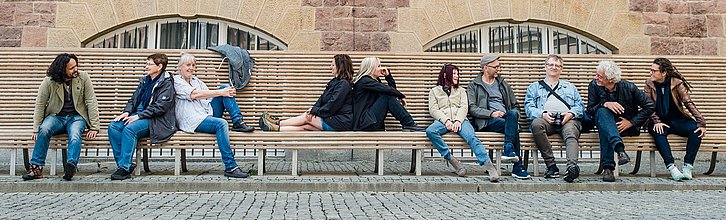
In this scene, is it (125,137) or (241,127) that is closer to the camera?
(125,137)

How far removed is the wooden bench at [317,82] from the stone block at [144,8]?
7.20 feet

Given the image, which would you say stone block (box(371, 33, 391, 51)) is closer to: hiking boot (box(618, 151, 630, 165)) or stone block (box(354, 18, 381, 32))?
stone block (box(354, 18, 381, 32))

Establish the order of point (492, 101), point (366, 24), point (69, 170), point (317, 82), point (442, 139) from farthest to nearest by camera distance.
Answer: point (366, 24)
point (317, 82)
point (492, 101)
point (442, 139)
point (69, 170)

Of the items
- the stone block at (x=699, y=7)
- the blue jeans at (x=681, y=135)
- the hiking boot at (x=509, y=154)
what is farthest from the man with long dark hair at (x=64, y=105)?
the stone block at (x=699, y=7)

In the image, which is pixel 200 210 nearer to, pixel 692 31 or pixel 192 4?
pixel 192 4

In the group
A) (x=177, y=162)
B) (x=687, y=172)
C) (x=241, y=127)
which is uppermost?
(x=241, y=127)

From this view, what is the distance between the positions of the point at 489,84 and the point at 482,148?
118cm

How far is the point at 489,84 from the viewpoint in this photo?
24.8 feet

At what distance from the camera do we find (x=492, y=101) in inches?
293

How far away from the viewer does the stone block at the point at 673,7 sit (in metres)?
10.5

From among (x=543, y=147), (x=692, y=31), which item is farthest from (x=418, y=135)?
(x=692, y=31)

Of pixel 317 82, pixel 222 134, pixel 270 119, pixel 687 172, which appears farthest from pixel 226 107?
pixel 687 172

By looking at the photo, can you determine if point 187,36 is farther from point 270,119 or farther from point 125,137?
point 125,137

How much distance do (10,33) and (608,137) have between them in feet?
26.8
